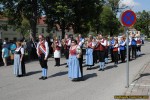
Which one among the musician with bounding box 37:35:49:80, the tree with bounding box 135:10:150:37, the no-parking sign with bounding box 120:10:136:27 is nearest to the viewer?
the no-parking sign with bounding box 120:10:136:27

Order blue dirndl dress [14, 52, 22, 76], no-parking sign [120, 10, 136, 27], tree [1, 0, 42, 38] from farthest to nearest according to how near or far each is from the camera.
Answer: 1. tree [1, 0, 42, 38]
2. blue dirndl dress [14, 52, 22, 76]
3. no-parking sign [120, 10, 136, 27]

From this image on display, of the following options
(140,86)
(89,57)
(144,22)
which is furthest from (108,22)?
(140,86)

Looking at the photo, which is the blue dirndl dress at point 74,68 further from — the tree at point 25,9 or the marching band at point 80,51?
the tree at point 25,9

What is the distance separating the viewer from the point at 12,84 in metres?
11.4

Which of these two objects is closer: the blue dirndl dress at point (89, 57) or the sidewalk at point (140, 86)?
the sidewalk at point (140, 86)

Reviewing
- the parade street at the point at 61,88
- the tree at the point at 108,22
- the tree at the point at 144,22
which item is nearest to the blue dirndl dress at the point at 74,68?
the parade street at the point at 61,88

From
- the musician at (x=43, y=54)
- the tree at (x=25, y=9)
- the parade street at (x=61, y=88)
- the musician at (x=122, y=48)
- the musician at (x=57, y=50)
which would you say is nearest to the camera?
the parade street at (x=61, y=88)

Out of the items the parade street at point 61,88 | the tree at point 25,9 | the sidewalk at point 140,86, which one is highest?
the tree at point 25,9

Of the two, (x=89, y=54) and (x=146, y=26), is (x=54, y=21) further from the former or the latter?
(x=146, y=26)

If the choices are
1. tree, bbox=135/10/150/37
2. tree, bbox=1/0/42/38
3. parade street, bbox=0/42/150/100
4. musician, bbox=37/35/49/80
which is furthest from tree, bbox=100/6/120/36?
parade street, bbox=0/42/150/100

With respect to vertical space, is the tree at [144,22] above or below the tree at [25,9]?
above

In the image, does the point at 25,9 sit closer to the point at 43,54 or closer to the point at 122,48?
the point at 122,48

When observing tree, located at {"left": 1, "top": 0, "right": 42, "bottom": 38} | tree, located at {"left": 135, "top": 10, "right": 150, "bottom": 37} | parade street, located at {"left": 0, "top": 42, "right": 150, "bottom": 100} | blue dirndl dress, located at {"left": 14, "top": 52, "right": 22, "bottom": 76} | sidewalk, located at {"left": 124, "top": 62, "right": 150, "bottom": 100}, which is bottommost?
parade street, located at {"left": 0, "top": 42, "right": 150, "bottom": 100}

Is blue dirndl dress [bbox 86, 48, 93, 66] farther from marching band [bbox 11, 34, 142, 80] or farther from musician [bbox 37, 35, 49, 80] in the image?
musician [bbox 37, 35, 49, 80]
